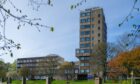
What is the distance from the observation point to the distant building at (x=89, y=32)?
116500mm

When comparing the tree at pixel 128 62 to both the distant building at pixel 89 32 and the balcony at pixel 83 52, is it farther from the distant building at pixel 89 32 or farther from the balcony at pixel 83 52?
the distant building at pixel 89 32

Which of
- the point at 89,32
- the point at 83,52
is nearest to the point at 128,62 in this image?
the point at 83,52

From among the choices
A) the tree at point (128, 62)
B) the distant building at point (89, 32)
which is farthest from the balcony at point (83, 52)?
the tree at point (128, 62)

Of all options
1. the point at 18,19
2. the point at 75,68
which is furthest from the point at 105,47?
the point at 18,19

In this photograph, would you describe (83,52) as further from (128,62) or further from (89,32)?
(128,62)

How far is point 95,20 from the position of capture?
4638 inches

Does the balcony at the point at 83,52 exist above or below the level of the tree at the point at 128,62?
above

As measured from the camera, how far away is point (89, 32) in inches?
4673

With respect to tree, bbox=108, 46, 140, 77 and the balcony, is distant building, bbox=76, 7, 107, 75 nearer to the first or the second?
the balcony

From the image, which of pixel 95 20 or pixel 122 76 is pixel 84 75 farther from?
pixel 122 76

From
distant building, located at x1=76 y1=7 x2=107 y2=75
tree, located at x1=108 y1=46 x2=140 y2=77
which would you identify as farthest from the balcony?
tree, located at x1=108 y1=46 x2=140 y2=77

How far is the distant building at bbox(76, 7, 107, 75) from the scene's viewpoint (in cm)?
11650

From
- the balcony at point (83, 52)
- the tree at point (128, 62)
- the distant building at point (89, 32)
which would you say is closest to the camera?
the tree at point (128, 62)

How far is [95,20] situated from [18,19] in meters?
112
